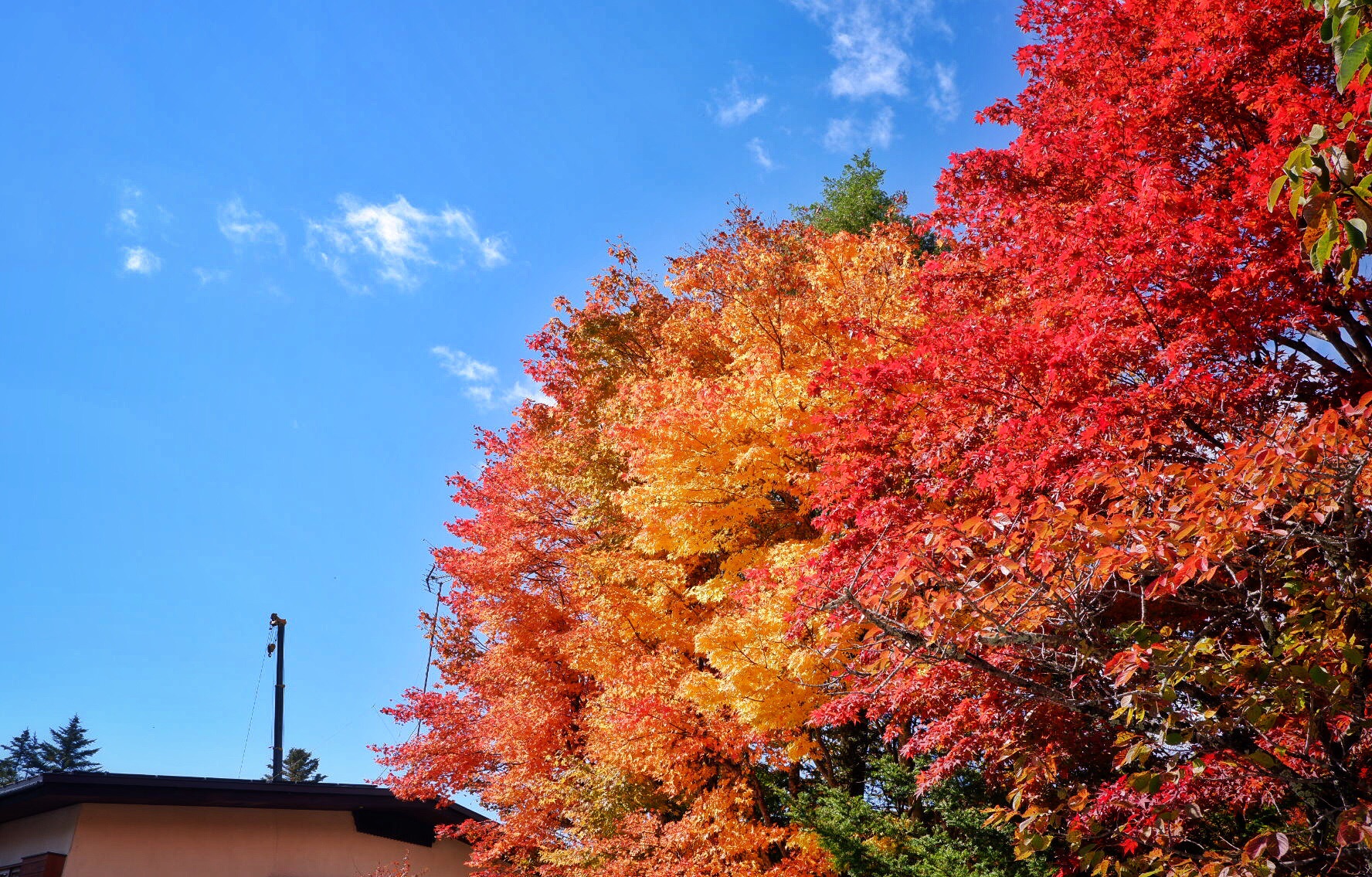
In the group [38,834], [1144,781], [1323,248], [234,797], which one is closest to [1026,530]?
[1144,781]

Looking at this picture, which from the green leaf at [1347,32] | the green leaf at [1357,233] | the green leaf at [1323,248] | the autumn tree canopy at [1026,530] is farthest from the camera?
the autumn tree canopy at [1026,530]

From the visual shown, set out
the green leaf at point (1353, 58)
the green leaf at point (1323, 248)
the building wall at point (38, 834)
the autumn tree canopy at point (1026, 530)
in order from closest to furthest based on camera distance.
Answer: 1. the green leaf at point (1353, 58)
2. the green leaf at point (1323, 248)
3. the autumn tree canopy at point (1026, 530)
4. the building wall at point (38, 834)

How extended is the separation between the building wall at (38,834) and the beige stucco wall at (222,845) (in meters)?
0.25

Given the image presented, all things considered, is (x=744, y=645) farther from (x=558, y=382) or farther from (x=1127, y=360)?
(x=558, y=382)

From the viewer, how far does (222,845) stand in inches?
600

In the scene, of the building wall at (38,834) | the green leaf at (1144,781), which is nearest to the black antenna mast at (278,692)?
the building wall at (38,834)

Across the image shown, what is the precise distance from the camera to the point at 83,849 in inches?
544

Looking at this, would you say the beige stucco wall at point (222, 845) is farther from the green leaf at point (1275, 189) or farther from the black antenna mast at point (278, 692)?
the green leaf at point (1275, 189)

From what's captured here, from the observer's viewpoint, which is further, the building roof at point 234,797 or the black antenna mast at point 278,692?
the black antenna mast at point 278,692

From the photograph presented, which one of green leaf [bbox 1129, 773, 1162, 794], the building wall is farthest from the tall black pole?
green leaf [bbox 1129, 773, 1162, 794]

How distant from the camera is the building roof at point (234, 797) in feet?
44.1

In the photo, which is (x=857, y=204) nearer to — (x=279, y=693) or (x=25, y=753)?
(x=279, y=693)

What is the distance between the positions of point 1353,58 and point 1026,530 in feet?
14.1

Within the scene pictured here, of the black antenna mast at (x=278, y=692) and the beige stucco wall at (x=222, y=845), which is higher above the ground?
the black antenna mast at (x=278, y=692)
